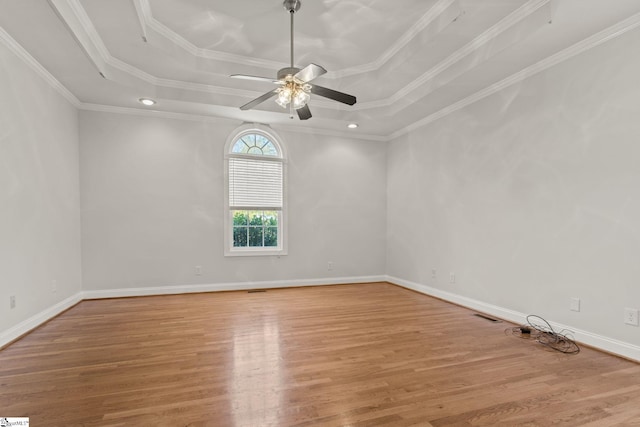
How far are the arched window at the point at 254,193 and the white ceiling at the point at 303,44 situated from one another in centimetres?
85

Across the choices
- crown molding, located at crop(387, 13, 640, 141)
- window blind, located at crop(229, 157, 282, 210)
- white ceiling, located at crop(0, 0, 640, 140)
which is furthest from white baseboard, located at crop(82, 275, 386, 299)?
crown molding, located at crop(387, 13, 640, 141)

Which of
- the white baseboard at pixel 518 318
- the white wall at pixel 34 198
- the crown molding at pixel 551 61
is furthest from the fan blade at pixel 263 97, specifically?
the white baseboard at pixel 518 318

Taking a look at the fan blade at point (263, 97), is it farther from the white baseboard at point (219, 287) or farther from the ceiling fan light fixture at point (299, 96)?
the white baseboard at point (219, 287)

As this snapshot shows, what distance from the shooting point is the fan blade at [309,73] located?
2391mm

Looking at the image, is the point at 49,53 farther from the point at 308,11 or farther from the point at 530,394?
the point at 530,394

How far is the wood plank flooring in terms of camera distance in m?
1.81

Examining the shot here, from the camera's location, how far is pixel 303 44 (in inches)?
138

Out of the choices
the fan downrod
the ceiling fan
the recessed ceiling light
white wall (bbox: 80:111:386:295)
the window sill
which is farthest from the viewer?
the window sill

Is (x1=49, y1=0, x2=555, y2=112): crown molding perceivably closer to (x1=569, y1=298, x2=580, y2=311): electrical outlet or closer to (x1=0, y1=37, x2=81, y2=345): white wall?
(x1=0, y1=37, x2=81, y2=345): white wall

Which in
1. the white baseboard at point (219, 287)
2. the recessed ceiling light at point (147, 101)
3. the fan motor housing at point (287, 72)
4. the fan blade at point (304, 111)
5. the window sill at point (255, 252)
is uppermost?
the recessed ceiling light at point (147, 101)

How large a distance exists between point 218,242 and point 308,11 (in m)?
3.47

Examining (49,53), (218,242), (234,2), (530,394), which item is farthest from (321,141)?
(530,394)

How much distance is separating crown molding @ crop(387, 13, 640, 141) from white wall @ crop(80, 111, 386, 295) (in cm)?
190

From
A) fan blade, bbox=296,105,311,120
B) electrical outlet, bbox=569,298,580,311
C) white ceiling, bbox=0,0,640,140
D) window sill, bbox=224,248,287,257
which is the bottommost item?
electrical outlet, bbox=569,298,580,311
